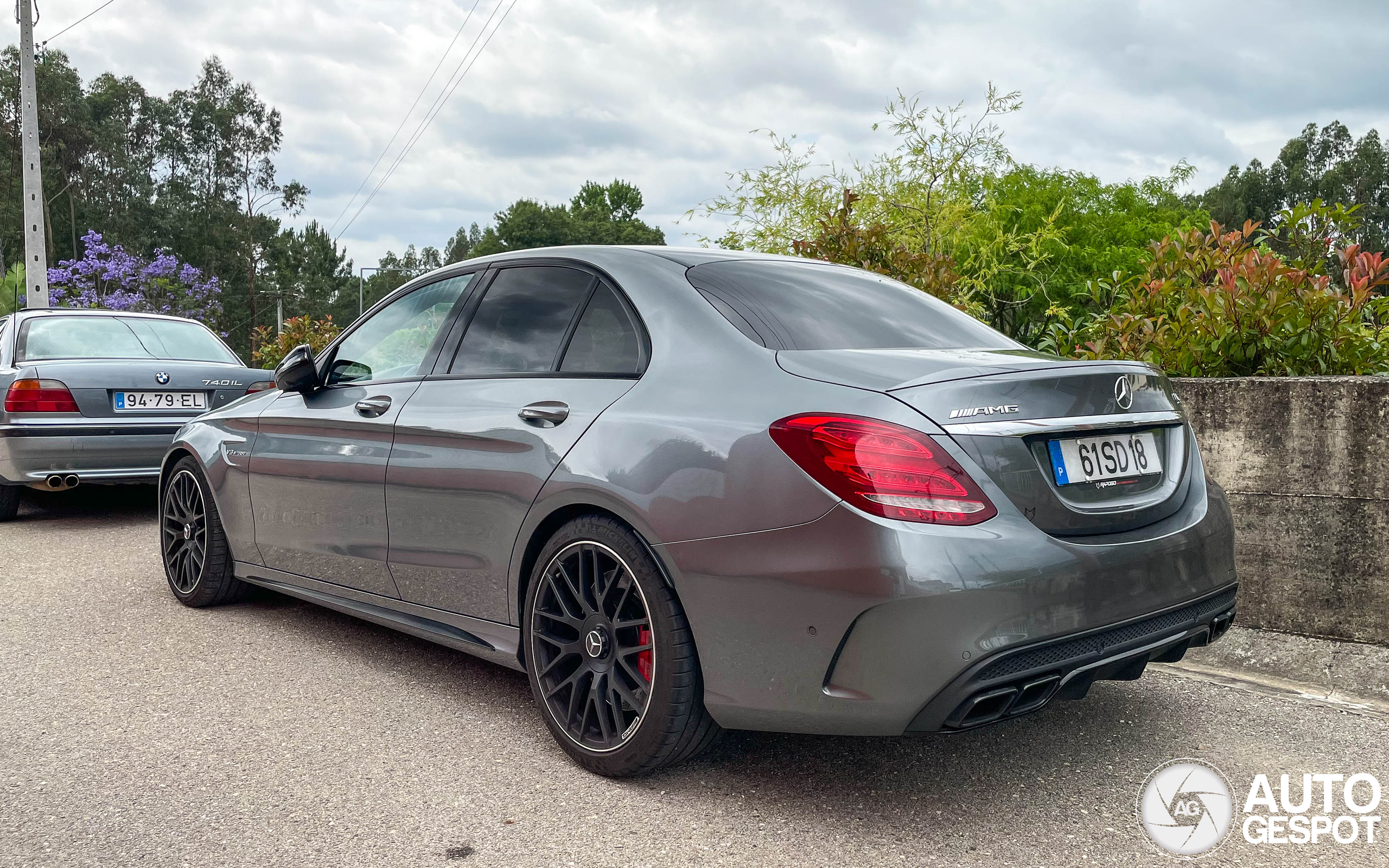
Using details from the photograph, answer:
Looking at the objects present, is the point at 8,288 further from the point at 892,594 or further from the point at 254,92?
the point at 892,594

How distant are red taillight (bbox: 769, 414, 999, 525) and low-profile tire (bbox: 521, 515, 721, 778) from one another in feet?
1.99

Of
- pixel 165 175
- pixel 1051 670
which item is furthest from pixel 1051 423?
pixel 165 175

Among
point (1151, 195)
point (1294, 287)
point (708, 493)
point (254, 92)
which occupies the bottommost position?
point (708, 493)

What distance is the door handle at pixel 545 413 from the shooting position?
3166 mm

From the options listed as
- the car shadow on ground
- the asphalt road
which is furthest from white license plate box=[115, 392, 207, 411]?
the asphalt road

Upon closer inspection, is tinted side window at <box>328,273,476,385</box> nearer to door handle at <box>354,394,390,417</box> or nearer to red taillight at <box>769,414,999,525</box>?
door handle at <box>354,394,390,417</box>

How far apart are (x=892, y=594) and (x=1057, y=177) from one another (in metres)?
52.2

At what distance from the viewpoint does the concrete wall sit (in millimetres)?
4008

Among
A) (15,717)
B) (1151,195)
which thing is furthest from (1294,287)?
(1151,195)

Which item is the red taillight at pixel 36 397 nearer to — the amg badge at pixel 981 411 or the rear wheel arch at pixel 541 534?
the rear wheel arch at pixel 541 534

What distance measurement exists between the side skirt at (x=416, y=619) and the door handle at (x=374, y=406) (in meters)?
0.67

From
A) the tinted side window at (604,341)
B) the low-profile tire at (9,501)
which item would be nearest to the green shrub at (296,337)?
the low-profile tire at (9,501)

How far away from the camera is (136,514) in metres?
8.48

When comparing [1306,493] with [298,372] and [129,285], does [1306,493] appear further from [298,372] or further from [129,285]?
[129,285]
